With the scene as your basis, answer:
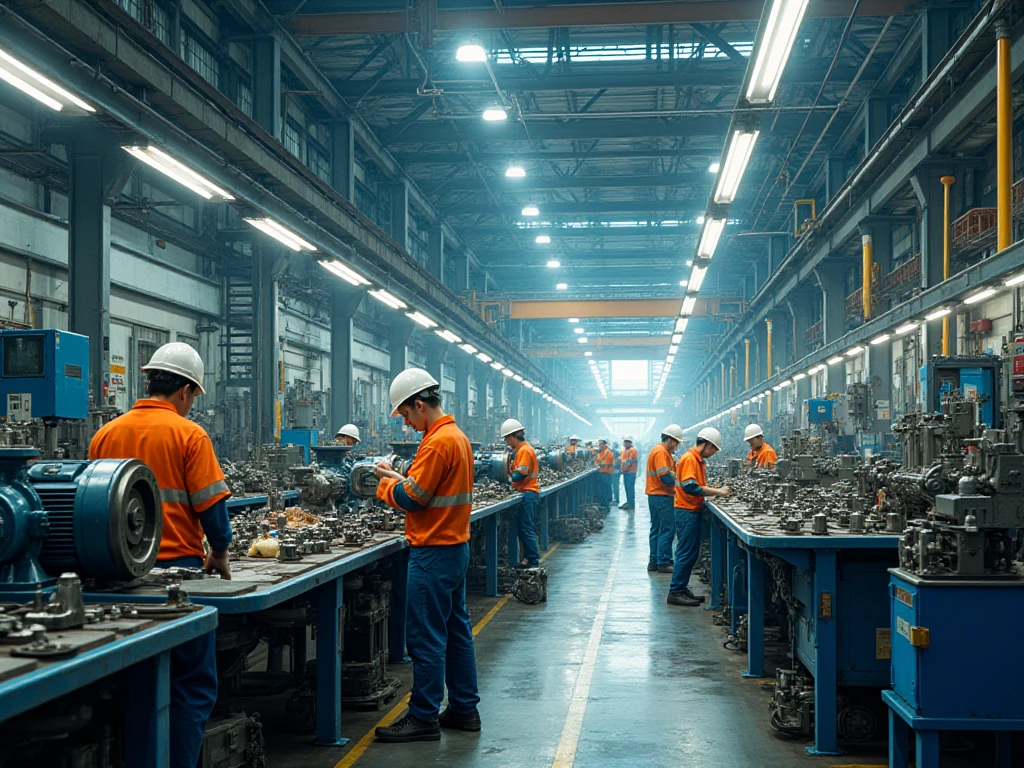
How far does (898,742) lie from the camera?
13.4 ft

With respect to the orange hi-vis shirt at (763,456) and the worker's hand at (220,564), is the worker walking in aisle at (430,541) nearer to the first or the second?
the worker's hand at (220,564)

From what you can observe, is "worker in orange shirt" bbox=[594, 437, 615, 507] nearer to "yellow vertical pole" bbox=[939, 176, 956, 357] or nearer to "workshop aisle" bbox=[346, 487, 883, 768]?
"yellow vertical pole" bbox=[939, 176, 956, 357]

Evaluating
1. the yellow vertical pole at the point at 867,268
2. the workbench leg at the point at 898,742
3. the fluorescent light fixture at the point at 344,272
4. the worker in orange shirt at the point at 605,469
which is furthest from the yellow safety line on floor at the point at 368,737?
the worker in orange shirt at the point at 605,469

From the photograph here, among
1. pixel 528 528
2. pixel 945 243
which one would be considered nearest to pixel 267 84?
pixel 528 528

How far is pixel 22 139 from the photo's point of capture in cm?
1012

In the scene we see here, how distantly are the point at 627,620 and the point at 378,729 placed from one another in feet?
12.7

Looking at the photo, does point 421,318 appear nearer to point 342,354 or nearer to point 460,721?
point 342,354

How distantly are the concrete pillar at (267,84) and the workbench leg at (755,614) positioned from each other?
815cm

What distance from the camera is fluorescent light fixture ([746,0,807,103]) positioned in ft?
18.0

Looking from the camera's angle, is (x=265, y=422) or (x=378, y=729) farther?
(x=265, y=422)

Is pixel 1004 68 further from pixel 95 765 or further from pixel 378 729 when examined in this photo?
pixel 95 765

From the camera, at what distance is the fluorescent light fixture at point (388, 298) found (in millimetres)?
13405

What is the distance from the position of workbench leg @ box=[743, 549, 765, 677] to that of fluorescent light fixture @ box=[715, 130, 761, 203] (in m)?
3.34

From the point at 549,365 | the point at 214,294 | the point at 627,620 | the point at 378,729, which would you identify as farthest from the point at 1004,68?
the point at 549,365
